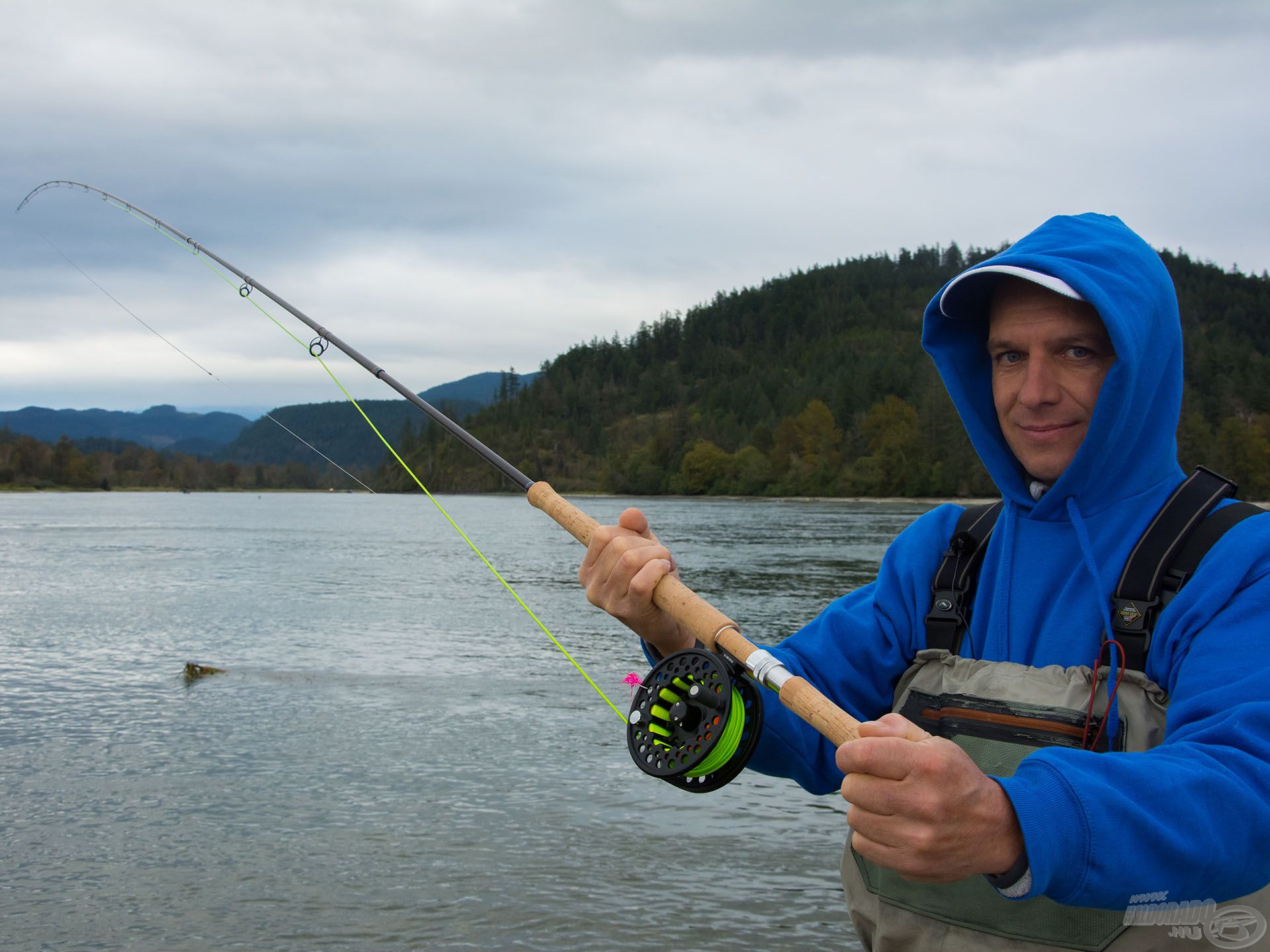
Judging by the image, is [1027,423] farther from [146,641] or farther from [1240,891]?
[146,641]

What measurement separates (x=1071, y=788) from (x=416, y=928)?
5.83 meters

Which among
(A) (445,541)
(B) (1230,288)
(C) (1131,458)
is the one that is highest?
(B) (1230,288)

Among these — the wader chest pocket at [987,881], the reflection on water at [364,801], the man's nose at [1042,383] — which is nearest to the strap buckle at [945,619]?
the wader chest pocket at [987,881]

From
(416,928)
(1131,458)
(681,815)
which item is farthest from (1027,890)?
(681,815)

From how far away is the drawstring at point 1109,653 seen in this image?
6.65 ft

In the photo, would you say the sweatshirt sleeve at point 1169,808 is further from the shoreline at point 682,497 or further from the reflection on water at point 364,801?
the shoreline at point 682,497

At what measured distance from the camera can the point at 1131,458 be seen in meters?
2.23

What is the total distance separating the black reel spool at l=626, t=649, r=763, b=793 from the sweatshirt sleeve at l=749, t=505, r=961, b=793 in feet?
0.54

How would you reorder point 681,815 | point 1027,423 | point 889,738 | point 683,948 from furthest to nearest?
point 681,815, point 683,948, point 1027,423, point 889,738

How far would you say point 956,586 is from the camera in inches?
96.3

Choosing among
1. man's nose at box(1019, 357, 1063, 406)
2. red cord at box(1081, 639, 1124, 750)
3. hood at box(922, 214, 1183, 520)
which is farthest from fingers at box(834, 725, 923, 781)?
man's nose at box(1019, 357, 1063, 406)

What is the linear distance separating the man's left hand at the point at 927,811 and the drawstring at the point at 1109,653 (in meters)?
0.57

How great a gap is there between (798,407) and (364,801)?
134 m

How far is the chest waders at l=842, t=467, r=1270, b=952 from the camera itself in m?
1.95
